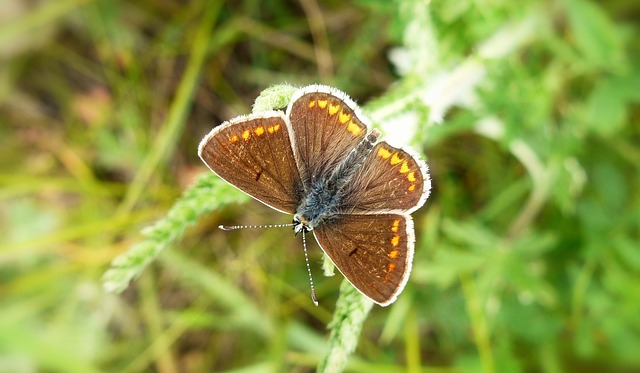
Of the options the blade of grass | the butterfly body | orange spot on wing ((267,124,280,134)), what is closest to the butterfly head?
the butterfly body

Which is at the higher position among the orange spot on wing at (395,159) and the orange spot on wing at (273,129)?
the orange spot on wing at (273,129)

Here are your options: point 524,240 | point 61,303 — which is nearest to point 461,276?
point 524,240

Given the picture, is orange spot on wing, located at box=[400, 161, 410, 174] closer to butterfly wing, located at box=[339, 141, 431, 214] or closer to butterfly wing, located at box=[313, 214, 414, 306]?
butterfly wing, located at box=[339, 141, 431, 214]

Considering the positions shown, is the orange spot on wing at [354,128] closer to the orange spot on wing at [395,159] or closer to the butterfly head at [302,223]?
the orange spot on wing at [395,159]

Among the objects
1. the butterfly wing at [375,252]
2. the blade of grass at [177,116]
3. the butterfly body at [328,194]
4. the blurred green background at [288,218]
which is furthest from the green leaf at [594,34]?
the blade of grass at [177,116]

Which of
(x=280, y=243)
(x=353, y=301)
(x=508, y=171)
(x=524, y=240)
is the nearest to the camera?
(x=353, y=301)

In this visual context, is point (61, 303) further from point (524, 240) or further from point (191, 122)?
point (524, 240)

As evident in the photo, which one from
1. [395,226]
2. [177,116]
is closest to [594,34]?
[395,226]
